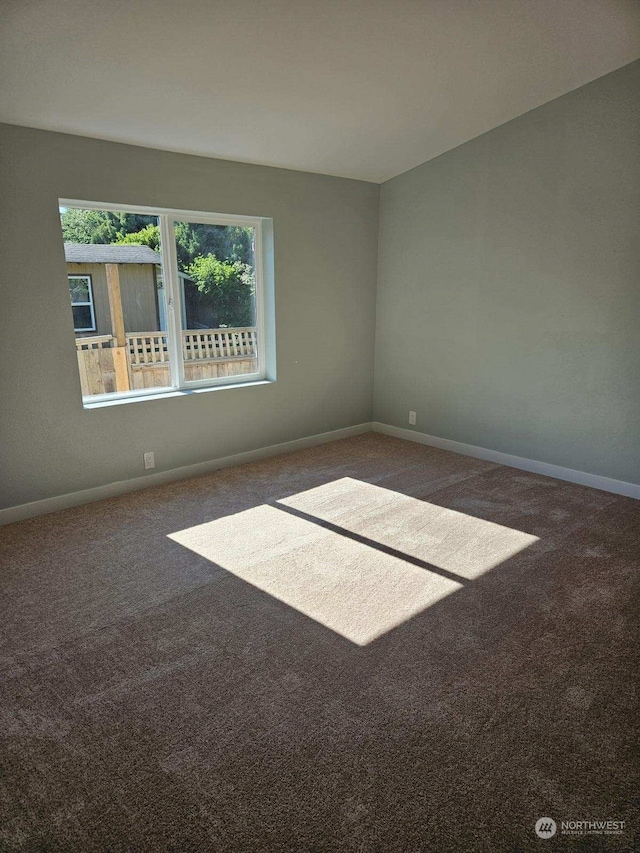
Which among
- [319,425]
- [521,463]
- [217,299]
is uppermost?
[217,299]

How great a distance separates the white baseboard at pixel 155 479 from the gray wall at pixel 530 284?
3.55ft

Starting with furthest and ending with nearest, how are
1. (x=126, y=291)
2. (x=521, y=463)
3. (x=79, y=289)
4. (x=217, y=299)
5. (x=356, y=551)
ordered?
(x=521, y=463), (x=217, y=299), (x=126, y=291), (x=79, y=289), (x=356, y=551)

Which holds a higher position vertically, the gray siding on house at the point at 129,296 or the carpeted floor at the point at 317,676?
the gray siding on house at the point at 129,296

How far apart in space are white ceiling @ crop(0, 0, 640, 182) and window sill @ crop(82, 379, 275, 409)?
1718 millimetres

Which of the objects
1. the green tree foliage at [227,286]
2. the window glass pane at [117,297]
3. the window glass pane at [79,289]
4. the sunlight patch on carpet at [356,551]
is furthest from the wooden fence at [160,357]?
the sunlight patch on carpet at [356,551]

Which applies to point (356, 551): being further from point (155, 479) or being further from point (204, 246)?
point (204, 246)

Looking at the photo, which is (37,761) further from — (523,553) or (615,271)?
(615,271)

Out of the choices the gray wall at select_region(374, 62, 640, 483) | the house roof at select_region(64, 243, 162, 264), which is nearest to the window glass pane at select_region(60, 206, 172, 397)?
the house roof at select_region(64, 243, 162, 264)

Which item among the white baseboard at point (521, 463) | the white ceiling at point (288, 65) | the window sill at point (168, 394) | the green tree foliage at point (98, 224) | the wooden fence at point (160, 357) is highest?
the white ceiling at point (288, 65)

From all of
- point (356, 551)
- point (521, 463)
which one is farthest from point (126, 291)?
point (521, 463)

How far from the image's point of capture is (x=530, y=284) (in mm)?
4191

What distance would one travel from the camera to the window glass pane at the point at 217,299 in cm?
414

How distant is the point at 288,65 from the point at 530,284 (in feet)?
7.87

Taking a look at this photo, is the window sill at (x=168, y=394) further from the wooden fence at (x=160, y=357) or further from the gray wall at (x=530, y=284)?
the gray wall at (x=530, y=284)
